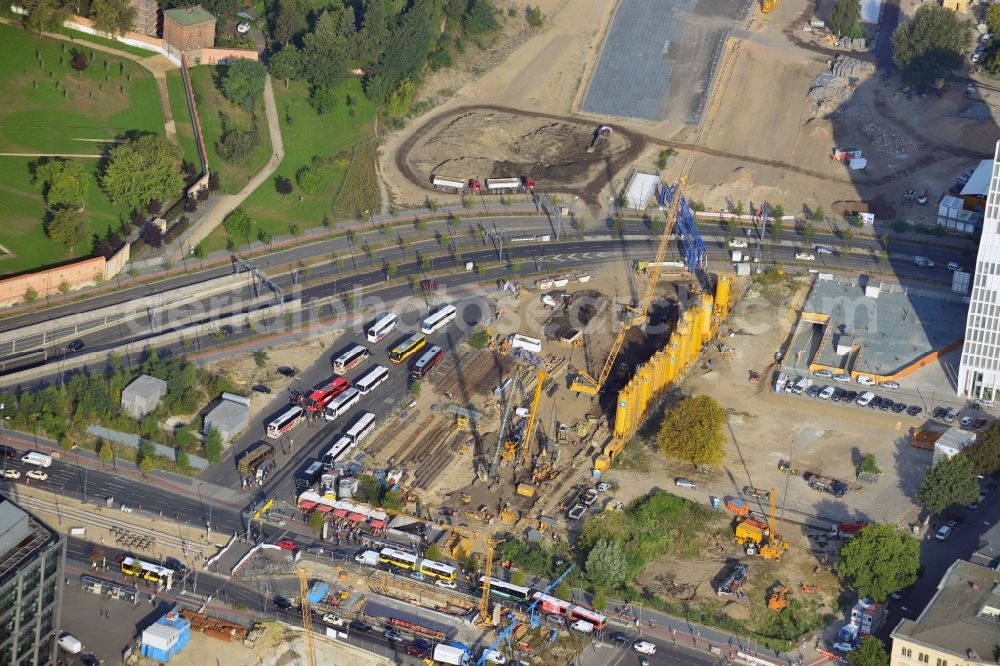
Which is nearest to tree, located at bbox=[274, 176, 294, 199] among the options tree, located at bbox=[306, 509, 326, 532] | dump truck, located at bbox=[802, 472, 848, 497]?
tree, located at bbox=[306, 509, 326, 532]

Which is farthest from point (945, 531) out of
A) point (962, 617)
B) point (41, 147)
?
point (41, 147)

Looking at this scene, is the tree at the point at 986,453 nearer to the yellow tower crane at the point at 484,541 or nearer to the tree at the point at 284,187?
the yellow tower crane at the point at 484,541

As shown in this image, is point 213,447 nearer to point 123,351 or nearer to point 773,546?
point 123,351

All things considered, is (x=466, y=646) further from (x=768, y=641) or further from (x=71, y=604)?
(x=71, y=604)

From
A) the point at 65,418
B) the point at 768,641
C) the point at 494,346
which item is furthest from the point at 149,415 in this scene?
the point at 768,641

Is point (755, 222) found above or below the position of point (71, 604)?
above

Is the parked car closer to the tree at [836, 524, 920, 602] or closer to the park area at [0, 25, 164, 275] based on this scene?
the tree at [836, 524, 920, 602]
